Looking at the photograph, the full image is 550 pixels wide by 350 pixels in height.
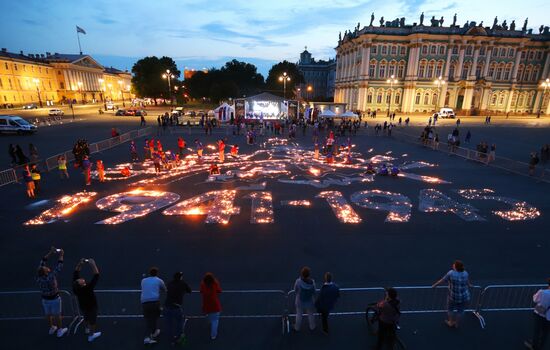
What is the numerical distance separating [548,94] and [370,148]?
78911 millimetres

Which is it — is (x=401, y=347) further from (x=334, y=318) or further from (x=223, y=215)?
(x=223, y=215)

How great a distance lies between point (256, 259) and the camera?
9.46 meters

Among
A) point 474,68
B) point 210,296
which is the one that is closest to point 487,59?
point 474,68

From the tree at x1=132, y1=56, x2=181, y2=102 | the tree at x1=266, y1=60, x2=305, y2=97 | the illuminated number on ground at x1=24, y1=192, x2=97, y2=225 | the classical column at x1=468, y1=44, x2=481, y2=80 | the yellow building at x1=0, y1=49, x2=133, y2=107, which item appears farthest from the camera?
the tree at x1=266, y1=60, x2=305, y2=97

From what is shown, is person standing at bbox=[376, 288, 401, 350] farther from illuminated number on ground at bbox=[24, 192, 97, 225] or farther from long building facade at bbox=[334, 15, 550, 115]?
long building facade at bbox=[334, 15, 550, 115]

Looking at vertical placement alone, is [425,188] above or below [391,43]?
below

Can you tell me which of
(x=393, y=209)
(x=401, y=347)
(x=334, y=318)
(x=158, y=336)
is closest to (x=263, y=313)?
(x=334, y=318)

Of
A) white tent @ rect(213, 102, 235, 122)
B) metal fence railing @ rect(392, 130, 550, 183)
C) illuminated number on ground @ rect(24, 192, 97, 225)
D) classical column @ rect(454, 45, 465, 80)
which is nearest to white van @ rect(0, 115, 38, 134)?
white tent @ rect(213, 102, 235, 122)

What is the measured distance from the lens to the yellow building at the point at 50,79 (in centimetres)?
8325

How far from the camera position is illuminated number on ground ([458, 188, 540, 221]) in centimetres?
1296

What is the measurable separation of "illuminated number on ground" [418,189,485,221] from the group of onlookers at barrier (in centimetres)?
723

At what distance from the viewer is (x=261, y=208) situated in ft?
44.6

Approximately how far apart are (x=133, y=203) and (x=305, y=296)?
10.4m

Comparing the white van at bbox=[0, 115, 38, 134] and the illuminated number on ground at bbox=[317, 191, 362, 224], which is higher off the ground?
the white van at bbox=[0, 115, 38, 134]
